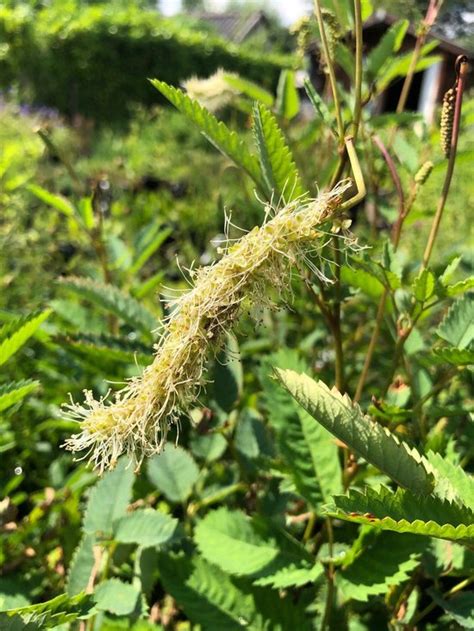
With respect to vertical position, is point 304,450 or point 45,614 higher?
point 45,614

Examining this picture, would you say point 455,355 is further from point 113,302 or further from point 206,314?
point 113,302

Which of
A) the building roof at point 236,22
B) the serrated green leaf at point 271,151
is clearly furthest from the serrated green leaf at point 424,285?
the building roof at point 236,22

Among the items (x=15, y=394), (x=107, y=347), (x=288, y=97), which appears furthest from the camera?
(x=288, y=97)

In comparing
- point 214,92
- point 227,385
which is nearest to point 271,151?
point 227,385

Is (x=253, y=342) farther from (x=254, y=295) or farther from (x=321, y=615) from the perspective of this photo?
(x=254, y=295)

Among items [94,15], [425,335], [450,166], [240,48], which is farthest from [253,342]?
[240,48]

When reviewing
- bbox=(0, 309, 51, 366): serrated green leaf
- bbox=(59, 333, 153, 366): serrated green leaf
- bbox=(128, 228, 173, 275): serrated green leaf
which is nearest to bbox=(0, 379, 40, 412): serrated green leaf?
bbox=(0, 309, 51, 366): serrated green leaf

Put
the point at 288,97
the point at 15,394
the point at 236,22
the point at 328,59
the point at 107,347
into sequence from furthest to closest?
the point at 236,22
the point at 288,97
the point at 107,347
the point at 15,394
the point at 328,59
